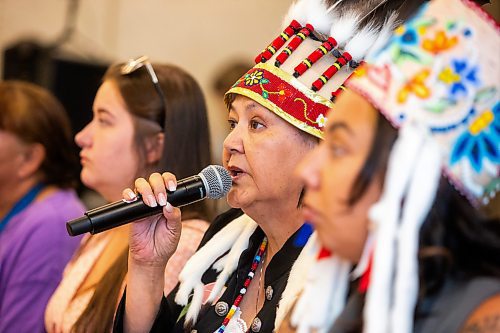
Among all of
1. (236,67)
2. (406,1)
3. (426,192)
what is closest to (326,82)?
(406,1)

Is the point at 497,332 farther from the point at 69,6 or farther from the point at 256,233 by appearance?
the point at 69,6

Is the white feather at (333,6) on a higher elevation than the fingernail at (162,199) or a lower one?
higher

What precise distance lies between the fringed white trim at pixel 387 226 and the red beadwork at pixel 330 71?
0.62 meters

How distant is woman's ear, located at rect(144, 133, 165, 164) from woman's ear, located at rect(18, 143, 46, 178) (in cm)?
84

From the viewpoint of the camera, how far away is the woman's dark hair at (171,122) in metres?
2.17

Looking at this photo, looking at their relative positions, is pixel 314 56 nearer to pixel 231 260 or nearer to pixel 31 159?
pixel 231 260

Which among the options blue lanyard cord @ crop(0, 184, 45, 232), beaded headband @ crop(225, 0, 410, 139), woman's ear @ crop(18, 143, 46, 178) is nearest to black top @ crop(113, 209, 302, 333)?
beaded headband @ crop(225, 0, 410, 139)

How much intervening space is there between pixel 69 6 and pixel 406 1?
3766 mm

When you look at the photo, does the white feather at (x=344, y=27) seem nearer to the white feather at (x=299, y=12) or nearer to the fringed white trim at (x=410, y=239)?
the white feather at (x=299, y=12)

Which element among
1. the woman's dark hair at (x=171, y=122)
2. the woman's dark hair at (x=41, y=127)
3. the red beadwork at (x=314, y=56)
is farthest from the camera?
the woman's dark hair at (x=41, y=127)

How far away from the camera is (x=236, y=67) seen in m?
4.81

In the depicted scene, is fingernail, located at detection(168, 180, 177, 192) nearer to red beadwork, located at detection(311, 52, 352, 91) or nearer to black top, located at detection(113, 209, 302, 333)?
black top, located at detection(113, 209, 302, 333)

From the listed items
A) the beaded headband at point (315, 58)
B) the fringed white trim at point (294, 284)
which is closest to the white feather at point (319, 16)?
the beaded headband at point (315, 58)

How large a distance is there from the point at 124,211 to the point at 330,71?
54cm
